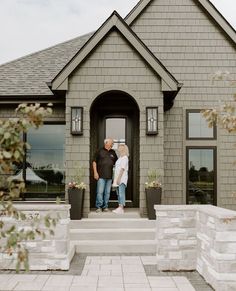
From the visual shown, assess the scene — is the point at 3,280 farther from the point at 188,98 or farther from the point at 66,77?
the point at 188,98

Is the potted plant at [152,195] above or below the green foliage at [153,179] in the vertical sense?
below

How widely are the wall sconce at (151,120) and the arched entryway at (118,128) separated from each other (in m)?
1.05

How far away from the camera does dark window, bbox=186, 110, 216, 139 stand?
472 inches

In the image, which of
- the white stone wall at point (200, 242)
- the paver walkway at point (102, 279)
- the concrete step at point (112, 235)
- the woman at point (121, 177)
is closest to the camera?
the white stone wall at point (200, 242)

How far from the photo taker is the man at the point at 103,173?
10289 millimetres

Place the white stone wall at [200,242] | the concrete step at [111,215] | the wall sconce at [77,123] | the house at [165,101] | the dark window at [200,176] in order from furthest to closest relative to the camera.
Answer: the dark window at [200,176], the house at [165,101], the wall sconce at [77,123], the concrete step at [111,215], the white stone wall at [200,242]

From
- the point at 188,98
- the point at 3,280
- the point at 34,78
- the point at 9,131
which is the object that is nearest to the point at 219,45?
the point at 188,98

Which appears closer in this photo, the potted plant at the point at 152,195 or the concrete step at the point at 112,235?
the concrete step at the point at 112,235

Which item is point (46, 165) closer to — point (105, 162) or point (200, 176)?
point (105, 162)

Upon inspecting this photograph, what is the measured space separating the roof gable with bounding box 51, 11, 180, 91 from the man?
171cm

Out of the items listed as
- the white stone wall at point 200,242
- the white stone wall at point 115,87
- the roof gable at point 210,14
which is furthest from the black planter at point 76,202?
the roof gable at point 210,14

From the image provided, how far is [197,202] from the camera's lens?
12.0 m

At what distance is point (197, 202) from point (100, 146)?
2.97 metres

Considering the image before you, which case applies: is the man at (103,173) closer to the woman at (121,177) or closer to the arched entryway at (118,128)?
the woman at (121,177)
